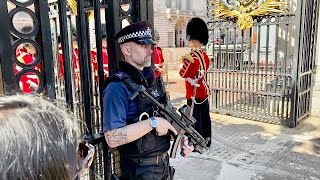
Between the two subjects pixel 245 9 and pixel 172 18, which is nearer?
pixel 245 9

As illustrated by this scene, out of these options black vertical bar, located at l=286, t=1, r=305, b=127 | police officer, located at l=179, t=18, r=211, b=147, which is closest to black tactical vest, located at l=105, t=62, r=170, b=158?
police officer, located at l=179, t=18, r=211, b=147

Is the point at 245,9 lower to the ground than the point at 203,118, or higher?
higher

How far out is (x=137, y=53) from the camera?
215 centimetres

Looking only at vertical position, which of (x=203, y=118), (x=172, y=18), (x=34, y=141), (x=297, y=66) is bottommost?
(x=203, y=118)

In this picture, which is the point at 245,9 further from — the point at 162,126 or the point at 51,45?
the point at 51,45

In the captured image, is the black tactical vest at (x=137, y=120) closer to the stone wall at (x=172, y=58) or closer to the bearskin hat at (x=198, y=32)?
the bearskin hat at (x=198, y=32)

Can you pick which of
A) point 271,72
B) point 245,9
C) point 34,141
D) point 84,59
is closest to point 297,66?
point 271,72

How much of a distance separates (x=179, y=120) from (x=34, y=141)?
5.08 ft

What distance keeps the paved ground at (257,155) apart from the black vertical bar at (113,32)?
2364 millimetres

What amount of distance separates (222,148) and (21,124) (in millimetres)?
4710

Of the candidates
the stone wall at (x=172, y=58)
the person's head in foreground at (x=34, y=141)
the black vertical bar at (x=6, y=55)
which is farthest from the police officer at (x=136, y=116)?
the stone wall at (x=172, y=58)

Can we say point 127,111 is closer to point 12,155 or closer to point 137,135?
point 137,135

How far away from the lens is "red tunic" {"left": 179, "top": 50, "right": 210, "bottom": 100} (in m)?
5.00

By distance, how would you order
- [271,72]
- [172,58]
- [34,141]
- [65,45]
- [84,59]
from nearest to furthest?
[34,141] → [65,45] → [84,59] → [271,72] → [172,58]
